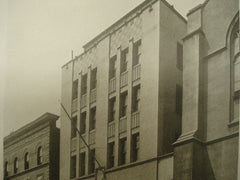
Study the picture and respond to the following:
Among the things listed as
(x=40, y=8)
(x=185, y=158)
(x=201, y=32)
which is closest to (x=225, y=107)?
(x=185, y=158)

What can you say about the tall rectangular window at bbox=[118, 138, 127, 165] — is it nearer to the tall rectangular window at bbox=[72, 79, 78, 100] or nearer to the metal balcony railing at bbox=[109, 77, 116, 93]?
the metal balcony railing at bbox=[109, 77, 116, 93]

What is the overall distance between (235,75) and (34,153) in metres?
11.8

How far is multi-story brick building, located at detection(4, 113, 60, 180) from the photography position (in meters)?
19.7

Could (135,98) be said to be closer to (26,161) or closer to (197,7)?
(197,7)

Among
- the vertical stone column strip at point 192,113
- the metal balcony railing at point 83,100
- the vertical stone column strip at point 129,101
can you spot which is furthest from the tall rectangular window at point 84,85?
the vertical stone column strip at point 192,113

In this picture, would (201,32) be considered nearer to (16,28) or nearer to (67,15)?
(67,15)

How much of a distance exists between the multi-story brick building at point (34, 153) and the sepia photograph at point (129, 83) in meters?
0.68

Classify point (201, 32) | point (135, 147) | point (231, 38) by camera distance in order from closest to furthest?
point (231, 38) < point (201, 32) < point (135, 147)

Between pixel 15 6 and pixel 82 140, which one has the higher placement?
pixel 15 6

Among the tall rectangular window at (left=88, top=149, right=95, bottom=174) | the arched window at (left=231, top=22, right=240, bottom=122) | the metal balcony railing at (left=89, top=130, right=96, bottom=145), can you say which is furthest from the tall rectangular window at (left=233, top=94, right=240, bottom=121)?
the tall rectangular window at (left=88, top=149, right=95, bottom=174)

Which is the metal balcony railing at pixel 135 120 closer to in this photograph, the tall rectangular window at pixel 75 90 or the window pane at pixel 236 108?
the tall rectangular window at pixel 75 90

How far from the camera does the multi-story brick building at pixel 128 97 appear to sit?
14844 mm

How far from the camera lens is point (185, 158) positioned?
40.9 ft

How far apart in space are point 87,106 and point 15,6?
4.85 metres
